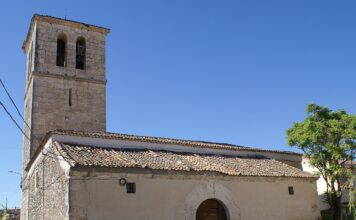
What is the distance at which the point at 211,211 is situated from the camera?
1304 centimetres

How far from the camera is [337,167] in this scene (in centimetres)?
1617

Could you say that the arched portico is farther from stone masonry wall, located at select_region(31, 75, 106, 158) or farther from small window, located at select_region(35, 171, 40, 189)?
stone masonry wall, located at select_region(31, 75, 106, 158)

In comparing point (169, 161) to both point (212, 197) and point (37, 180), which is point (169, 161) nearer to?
point (212, 197)

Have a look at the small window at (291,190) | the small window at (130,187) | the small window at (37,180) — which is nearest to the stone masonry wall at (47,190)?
the small window at (37,180)

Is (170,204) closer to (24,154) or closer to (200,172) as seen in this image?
(200,172)

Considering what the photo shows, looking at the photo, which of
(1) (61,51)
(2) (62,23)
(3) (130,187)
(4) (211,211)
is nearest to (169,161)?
(3) (130,187)

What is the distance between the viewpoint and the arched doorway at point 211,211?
42.0ft

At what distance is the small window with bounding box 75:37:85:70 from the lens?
1930cm

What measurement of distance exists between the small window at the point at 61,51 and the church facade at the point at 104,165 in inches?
2.0

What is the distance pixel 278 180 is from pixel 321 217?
10.6ft

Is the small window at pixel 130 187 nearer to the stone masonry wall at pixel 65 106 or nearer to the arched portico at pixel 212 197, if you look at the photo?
the arched portico at pixel 212 197

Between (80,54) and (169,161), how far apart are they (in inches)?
356

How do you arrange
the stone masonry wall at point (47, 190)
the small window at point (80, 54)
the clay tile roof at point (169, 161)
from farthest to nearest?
the small window at point (80, 54) < the clay tile roof at point (169, 161) < the stone masonry wall at point (47, 190)

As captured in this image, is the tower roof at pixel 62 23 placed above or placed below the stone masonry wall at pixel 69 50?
above
